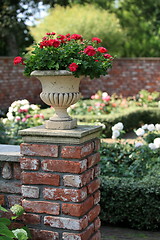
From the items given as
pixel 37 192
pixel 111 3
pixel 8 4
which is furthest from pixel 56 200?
pixel 111 3

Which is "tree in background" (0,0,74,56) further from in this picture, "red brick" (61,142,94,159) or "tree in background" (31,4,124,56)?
"red brick" (61,142,94,159)

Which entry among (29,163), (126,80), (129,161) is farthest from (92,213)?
(126,80)

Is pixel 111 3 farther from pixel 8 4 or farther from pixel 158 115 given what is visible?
pixel 158 115

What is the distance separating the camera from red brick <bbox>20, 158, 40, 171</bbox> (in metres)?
2.41

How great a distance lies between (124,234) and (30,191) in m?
1.54

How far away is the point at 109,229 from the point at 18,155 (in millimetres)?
1661

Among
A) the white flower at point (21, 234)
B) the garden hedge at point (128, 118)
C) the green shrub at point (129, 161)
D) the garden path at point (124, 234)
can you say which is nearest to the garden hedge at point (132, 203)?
the garden path at point (124, 234)

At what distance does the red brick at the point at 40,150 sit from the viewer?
2359 millimetres

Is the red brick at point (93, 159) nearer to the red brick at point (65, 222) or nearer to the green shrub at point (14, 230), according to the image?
the red brick at point (65, 222)

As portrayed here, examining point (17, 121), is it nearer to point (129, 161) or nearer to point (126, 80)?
point (129, 161)

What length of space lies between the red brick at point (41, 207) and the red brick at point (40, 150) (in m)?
0.29

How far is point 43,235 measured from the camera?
2.43m

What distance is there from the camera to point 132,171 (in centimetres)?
448

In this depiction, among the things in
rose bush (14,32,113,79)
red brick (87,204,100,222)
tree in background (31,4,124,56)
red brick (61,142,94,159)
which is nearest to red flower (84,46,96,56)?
rose bush (14,32,113,79)
